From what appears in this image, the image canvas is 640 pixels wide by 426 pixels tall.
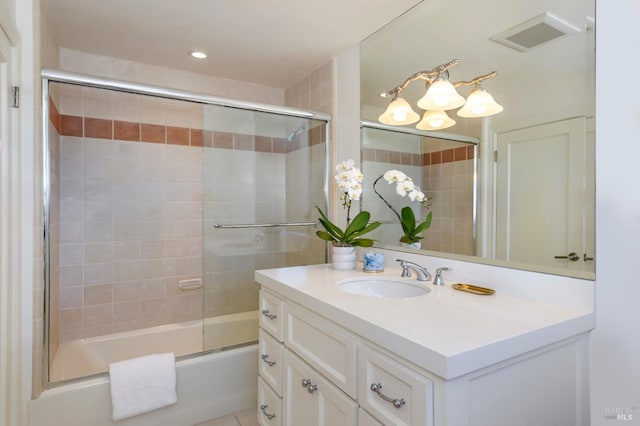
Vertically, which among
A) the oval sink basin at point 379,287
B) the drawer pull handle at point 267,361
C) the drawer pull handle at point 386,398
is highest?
the oval sink basin at point 379,287

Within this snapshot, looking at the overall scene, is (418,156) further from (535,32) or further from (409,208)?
(535,32)

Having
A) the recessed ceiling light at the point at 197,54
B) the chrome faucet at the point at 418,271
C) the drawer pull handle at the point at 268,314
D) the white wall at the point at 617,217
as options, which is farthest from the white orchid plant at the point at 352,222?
the recessed ceiling light at the point at 197,54

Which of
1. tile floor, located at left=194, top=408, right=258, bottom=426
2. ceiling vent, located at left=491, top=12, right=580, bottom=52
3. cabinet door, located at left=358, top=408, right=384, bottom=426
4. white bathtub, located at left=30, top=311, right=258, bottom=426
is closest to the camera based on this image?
cabinet door, located at left=358, top=408, right=384, bottom=426

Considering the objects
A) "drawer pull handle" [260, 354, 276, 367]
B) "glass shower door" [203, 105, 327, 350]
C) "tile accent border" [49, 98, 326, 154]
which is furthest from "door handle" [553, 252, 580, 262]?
"tile accent border" [49, 98, 326, 154]

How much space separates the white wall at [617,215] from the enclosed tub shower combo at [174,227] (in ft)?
4.97

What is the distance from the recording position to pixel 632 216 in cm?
95

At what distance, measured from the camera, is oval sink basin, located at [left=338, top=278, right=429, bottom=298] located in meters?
1.46

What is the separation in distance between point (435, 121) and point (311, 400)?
1301 millimetres

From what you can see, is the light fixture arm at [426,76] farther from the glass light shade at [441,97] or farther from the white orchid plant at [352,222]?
the white orchid plant at [352,222]

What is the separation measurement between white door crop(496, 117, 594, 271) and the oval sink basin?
15.7 inches

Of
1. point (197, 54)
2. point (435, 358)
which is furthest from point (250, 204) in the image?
point (435, 358)

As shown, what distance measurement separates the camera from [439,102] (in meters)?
1.54

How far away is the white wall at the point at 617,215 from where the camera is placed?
948 mm

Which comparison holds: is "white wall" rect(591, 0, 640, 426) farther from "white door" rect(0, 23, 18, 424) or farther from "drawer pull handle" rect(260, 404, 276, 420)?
"white door" rect(0, 23, 18, 424)
